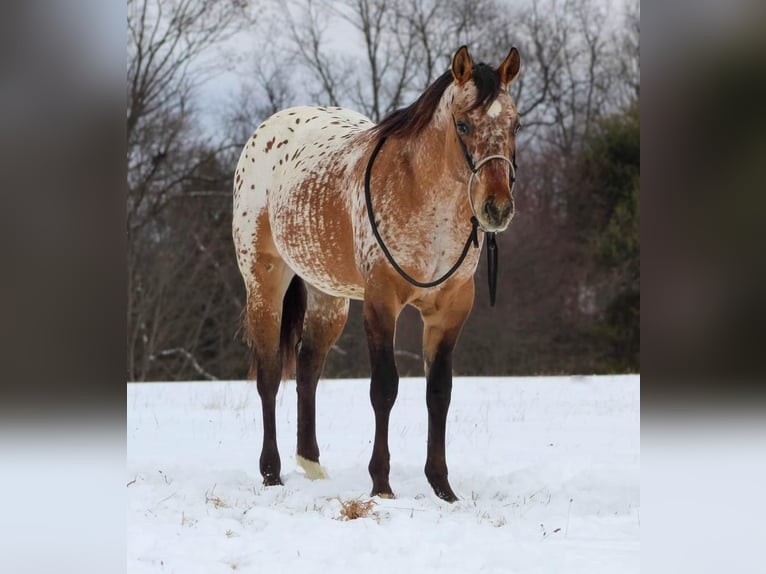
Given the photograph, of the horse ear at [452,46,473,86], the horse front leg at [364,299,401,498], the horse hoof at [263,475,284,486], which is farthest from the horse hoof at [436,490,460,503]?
the horse ear at [452,46,473,86]

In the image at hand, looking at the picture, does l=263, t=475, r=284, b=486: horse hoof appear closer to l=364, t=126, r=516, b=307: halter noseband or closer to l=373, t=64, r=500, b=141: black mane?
l=364, t=126, r=516, b=307: halter noseband

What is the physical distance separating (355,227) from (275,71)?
38.9 feet

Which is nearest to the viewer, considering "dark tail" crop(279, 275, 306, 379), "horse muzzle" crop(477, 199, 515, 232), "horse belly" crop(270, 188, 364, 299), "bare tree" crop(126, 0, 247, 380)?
"horse muzzle" crop(477, 199, 515, 232)

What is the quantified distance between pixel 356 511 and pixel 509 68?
2.16m

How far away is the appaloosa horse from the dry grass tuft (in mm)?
435

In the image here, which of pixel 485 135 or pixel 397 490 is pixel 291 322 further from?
pixel 485 135

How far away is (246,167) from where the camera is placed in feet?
18.6

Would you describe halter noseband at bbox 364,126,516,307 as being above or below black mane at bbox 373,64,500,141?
below

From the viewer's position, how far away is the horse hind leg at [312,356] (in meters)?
5.35

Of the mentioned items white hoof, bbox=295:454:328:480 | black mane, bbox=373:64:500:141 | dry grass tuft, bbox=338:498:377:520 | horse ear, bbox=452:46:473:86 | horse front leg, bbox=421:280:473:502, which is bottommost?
white hoof, bbox=295:454:328:480

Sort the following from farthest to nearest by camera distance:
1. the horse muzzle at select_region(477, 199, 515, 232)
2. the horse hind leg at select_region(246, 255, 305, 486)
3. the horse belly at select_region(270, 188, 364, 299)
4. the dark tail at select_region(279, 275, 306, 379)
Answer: the dark tail at select_region(279, 275, 306, 379), the horse hind leg at select_region(246, 255, 305, 486), the horse belly at select_region(270, 188, 364, 299), the horse muzzle at select_region(477, 199, 515, 232)

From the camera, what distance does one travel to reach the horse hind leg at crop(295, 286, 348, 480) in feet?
17.5

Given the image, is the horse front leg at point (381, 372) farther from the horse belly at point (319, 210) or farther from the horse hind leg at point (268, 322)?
the horse hind leg at point (268, 322)
